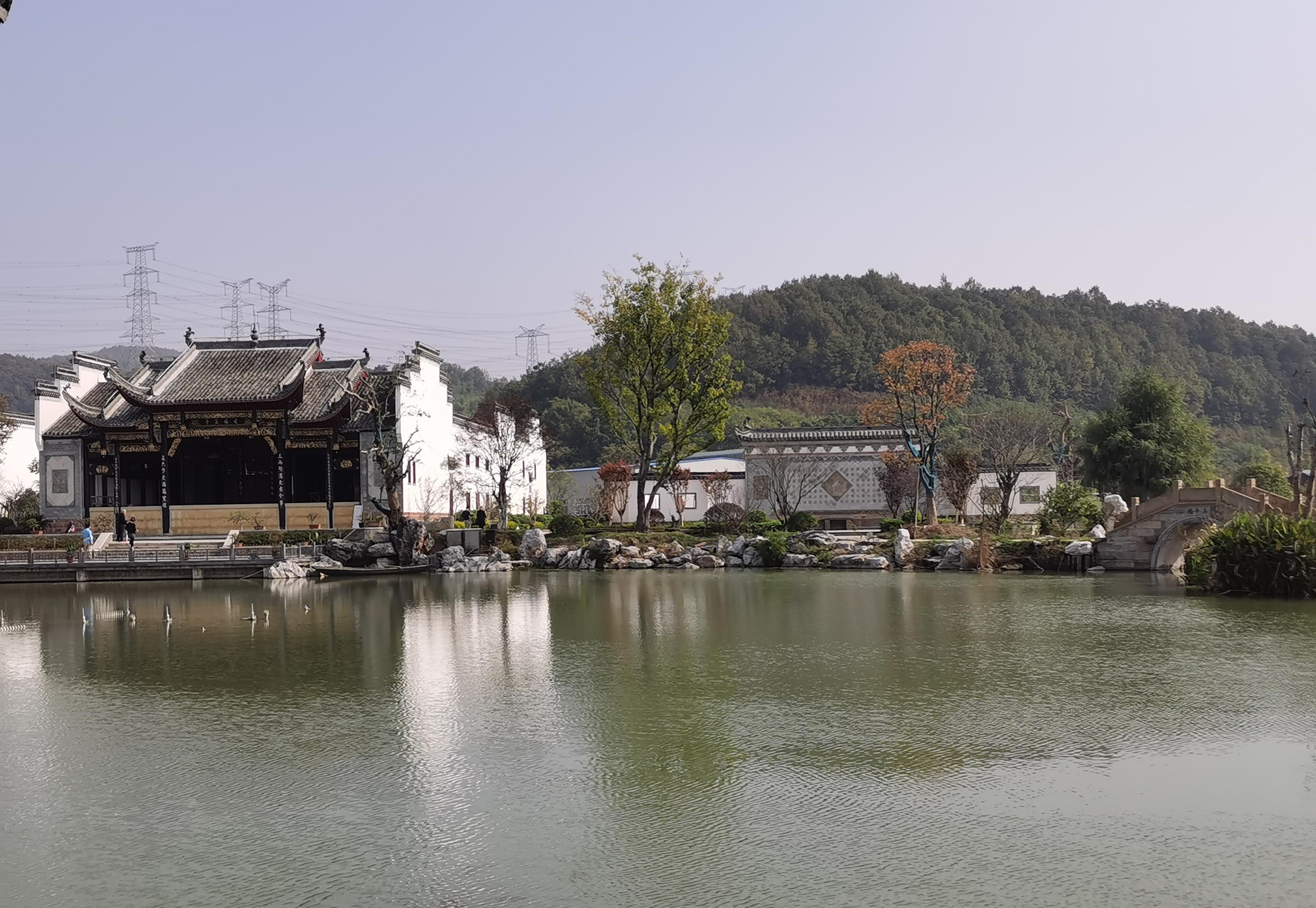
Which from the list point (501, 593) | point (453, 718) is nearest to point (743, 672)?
point (453, 718)

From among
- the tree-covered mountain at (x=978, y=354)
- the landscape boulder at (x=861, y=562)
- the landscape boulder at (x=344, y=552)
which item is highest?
the tree-covered mountain at (x=978, y=354)

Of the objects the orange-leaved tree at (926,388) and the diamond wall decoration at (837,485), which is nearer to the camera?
the orange-leaved tree at (926,388)

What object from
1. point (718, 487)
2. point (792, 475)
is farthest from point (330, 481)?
point (792, 475)

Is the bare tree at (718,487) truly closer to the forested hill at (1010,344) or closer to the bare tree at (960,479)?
the bare tree at (960,479)

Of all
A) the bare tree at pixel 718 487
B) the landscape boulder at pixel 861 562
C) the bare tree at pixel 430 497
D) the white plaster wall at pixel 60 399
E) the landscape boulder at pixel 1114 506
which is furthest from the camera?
the bare tree at pixel 718 487

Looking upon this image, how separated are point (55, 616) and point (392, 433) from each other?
1530 cm

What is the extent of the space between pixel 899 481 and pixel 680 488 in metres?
8.46

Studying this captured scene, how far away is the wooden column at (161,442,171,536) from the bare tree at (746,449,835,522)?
64.8ft

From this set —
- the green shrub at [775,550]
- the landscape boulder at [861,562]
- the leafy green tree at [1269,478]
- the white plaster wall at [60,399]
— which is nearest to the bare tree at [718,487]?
the green shrub at [775,550]

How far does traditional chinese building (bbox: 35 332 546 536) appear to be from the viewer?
35.6 m

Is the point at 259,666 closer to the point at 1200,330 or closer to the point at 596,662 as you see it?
the point at 596,662

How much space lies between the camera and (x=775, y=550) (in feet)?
102

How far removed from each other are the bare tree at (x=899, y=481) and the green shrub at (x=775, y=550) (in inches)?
307

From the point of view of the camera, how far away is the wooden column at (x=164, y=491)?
35781 mm
